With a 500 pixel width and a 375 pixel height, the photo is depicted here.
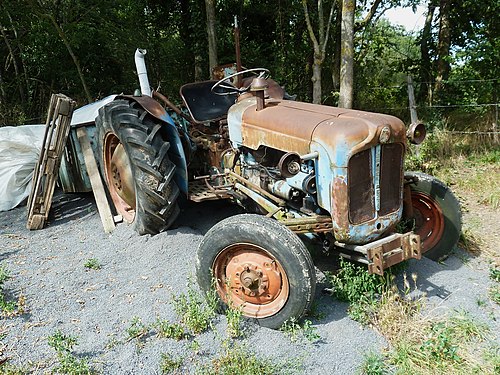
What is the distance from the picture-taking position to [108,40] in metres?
9.87

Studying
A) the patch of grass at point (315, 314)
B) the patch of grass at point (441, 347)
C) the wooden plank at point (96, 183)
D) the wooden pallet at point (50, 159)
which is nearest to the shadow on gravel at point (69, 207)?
the wooden pallet at point (50, 159)

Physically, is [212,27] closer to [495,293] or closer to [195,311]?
[195,311]

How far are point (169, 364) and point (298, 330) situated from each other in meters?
0.81

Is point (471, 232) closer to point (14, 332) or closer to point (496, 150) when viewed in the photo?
point (496, 150)

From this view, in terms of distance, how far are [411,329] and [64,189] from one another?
4.55m

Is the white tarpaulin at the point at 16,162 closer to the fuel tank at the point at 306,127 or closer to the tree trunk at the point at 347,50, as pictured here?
the fuel tank at the point at 306,127

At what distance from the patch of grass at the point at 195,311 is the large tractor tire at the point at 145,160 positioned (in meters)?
0.92

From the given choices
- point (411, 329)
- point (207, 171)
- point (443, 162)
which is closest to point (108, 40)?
point (207, 171)

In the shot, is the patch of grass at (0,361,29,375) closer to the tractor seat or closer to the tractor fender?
the tractor fender

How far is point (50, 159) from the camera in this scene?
4.71 meters

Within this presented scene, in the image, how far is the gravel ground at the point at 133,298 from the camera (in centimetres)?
253

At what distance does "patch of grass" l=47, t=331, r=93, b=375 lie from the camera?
237 cm

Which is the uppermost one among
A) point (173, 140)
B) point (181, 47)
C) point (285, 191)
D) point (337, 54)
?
point (181, 47)

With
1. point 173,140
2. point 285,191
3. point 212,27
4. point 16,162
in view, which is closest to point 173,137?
point 173,140
